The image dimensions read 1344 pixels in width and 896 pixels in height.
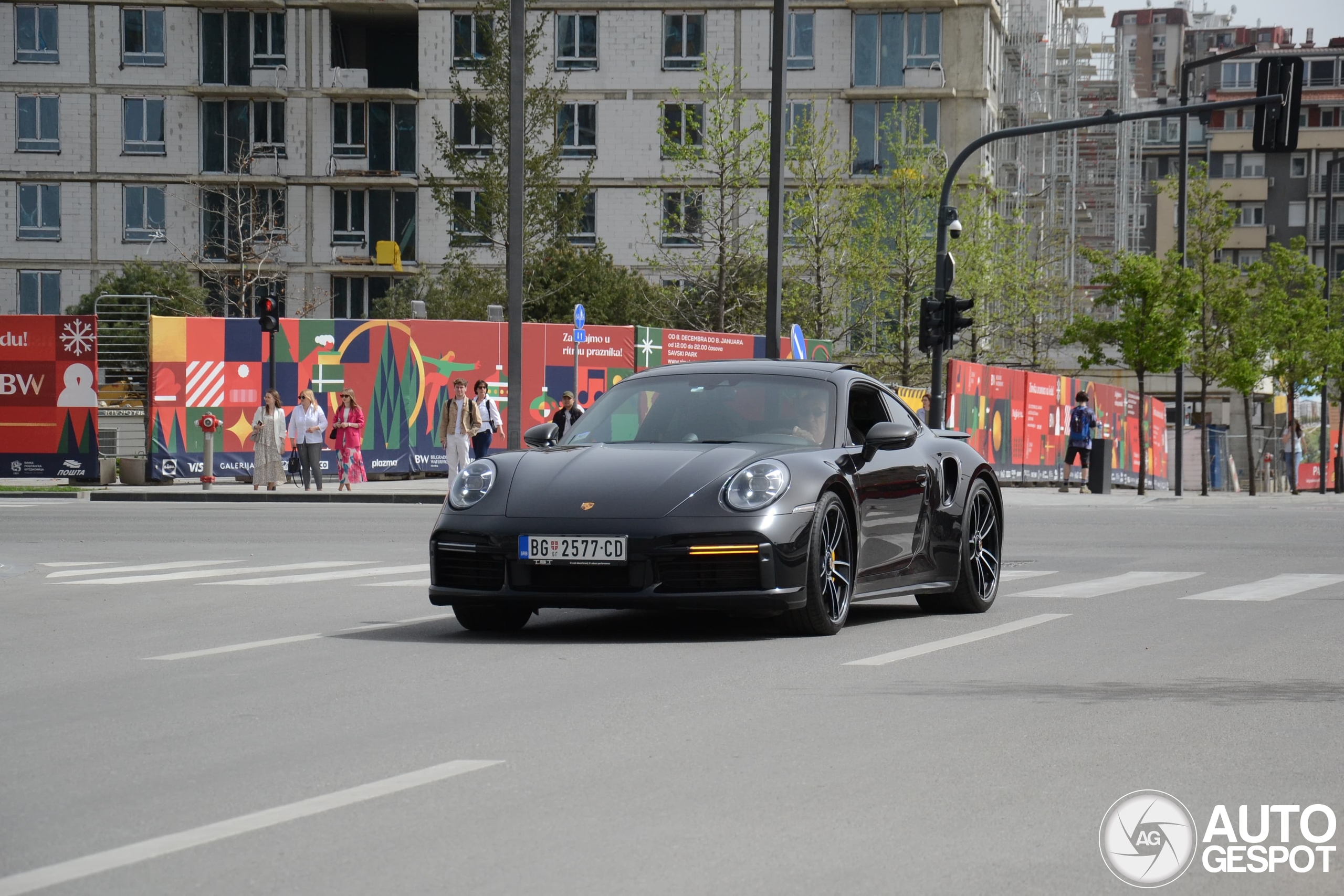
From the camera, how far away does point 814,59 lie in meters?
66.9

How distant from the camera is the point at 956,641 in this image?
967cm

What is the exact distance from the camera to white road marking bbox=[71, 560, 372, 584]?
1370 cm

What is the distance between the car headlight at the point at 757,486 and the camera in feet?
30.2

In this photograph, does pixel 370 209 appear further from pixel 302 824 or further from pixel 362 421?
pixel 302 824

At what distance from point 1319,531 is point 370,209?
4950 centimetres

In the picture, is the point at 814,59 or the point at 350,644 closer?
the point at 350,644

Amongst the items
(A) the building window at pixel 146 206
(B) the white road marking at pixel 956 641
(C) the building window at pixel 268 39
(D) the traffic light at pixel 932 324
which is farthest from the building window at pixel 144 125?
(B) the white road marking at pixel 956 641

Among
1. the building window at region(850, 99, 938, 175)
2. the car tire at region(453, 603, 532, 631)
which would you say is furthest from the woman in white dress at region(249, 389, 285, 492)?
the building window at region(850, 99, 938, 175)

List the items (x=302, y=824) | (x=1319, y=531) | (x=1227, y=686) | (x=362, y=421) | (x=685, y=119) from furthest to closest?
(x=685, y=119) < (x=362, y=421) < (x=1319, y=531) < (x=1227, y=686) < (x=302, y=824)

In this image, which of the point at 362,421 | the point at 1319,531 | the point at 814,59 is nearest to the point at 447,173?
the point at 814,59

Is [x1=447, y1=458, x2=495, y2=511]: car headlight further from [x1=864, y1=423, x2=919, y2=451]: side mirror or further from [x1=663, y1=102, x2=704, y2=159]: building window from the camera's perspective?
[x1=663, y1=102, x2=704, y2=159]: building window

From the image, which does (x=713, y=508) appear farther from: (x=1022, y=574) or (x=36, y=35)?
(x=36, y=35)

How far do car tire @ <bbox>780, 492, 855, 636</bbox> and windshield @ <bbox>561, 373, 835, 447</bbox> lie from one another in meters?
0.54

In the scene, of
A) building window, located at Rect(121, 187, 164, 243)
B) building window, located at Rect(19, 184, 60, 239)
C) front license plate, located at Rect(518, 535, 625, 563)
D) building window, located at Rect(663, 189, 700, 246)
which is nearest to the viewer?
front license plate, located at Rect(518, 535, 625, 563)
